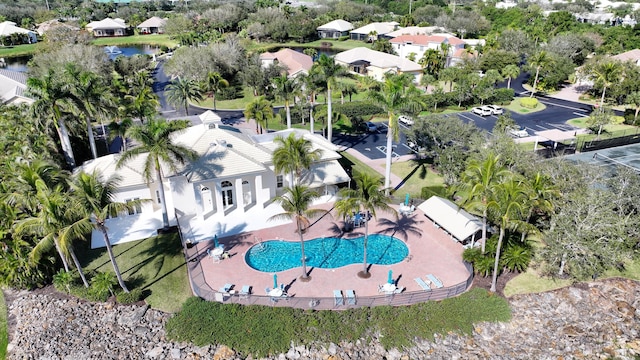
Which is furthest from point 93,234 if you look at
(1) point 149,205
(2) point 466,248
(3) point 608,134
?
(3) point 608,134

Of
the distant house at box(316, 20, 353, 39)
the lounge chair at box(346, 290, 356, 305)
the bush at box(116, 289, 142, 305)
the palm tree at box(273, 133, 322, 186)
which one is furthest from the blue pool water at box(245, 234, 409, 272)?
the distant house at box(316, 20, 353, 39)

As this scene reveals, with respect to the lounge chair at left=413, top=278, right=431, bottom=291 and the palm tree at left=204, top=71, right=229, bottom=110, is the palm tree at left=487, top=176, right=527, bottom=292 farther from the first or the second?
the palm tree at left=204, top=71, right=229, bottom=110

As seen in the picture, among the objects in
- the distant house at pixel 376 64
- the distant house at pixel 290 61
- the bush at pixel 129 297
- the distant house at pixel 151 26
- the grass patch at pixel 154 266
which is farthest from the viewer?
the distant house at pixel 151 26

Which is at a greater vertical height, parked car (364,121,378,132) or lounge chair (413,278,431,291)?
parked car (364,121,378,132)

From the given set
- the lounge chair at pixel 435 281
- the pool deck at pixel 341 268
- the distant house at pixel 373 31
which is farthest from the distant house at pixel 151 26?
the lounge chair at pixel 435 281

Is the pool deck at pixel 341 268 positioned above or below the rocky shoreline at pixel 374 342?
above

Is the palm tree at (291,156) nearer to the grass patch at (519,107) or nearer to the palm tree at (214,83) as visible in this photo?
the palm tree at (214,83)
